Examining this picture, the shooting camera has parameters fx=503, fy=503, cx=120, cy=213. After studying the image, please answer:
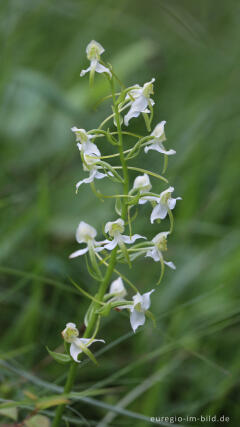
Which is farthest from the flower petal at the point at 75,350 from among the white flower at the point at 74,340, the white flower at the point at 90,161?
the white flower at the point at 90,161

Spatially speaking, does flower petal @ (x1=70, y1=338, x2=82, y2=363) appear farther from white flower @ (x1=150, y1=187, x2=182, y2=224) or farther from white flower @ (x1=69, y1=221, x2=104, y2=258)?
white flower @ (x1=150, y1=187, x2=182, y2=224)

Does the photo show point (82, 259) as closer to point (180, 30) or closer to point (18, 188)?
point (18, 188)

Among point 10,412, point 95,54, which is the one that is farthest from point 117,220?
point 10,412

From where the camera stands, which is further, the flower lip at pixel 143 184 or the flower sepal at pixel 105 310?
the flower lip at pixel 143 184

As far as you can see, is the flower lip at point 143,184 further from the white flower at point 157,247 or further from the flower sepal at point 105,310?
the flower sepal at point 105,310

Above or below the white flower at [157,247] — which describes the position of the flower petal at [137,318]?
below

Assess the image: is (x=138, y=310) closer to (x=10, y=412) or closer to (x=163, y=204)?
(x=163, y=204)

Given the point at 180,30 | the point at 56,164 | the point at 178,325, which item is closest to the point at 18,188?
the point at 56,164

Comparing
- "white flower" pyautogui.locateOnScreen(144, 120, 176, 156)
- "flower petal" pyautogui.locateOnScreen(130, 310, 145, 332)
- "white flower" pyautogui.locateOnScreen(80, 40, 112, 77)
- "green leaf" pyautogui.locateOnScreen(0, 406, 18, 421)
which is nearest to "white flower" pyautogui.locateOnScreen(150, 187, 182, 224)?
"white flower" pyautogui.locateOnScreen(144, 120, 176, 156)
